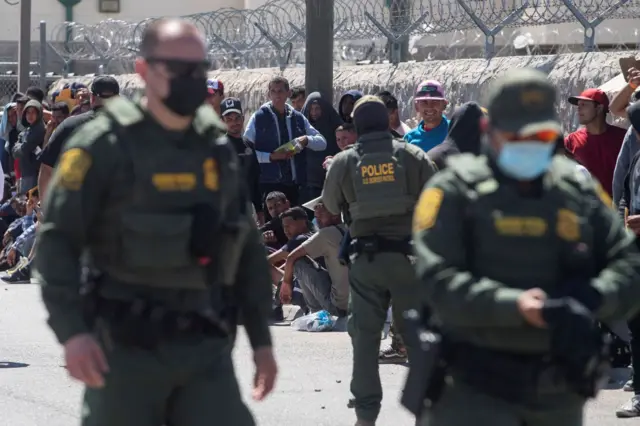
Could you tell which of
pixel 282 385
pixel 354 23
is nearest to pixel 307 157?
pixel 354 23

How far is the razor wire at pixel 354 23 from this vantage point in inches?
434

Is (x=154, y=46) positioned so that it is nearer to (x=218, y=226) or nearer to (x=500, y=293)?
(x=218, y=226)

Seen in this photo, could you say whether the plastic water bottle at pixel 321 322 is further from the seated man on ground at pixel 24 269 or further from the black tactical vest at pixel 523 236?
the black tactical vest at pixel 523 236

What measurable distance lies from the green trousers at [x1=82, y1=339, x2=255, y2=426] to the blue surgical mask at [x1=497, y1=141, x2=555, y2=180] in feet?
3.29

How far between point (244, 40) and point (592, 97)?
7421 mm

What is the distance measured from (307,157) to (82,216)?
26.4 ft

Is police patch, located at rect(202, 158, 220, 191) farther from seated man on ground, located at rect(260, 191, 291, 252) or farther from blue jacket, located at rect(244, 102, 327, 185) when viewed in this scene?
blue jacket, located at rect(244, 102, 327, 185)

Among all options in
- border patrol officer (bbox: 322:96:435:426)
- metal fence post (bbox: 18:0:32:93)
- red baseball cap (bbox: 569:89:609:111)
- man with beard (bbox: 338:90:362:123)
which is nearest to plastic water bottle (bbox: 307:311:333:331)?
man with beard (bbox: 338:90:362:123)

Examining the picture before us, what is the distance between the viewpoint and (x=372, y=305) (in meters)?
7.11

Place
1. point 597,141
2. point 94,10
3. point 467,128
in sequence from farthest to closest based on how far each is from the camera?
point 94,10, point 597,141, point 467,128

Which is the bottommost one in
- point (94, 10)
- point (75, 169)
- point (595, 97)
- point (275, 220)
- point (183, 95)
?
point (275, 220)

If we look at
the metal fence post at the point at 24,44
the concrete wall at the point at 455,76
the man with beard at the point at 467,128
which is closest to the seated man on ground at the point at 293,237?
the concrete wall at the point at 455,76

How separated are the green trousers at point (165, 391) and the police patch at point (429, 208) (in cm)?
70

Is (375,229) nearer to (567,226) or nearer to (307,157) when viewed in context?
(567,226)
